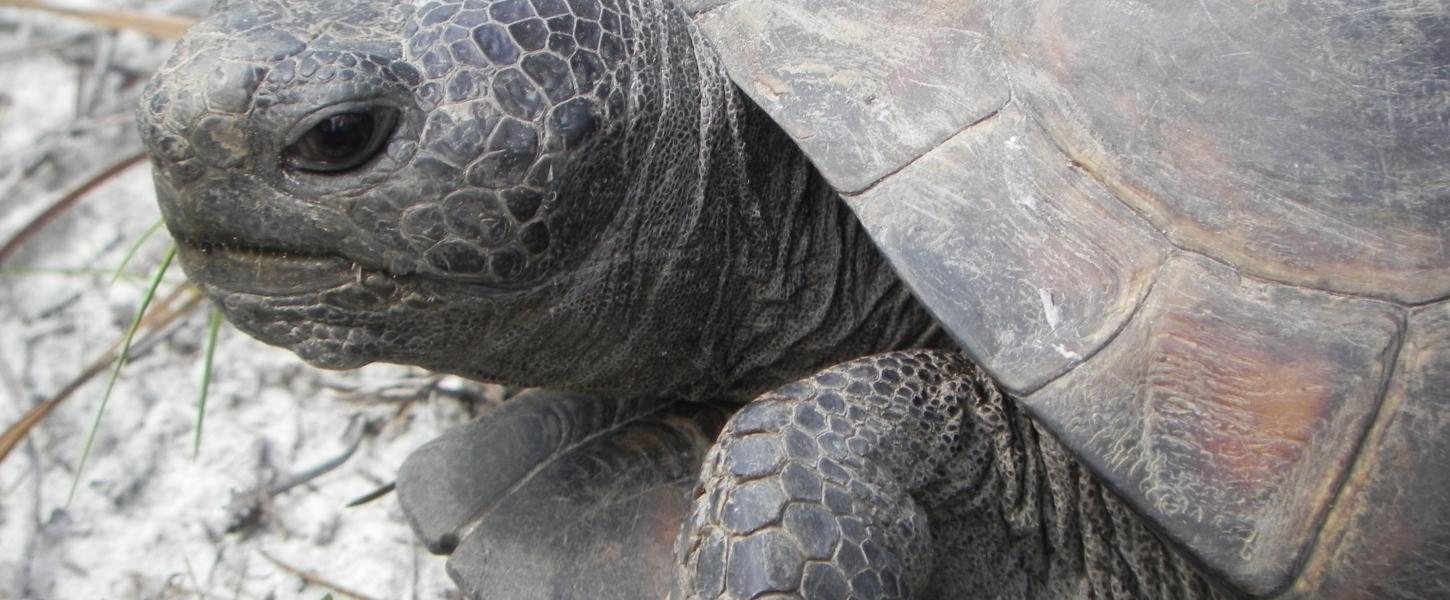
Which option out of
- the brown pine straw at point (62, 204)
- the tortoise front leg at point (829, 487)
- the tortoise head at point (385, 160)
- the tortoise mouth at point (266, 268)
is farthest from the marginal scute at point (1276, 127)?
the brown pine straw at point (62, 204)

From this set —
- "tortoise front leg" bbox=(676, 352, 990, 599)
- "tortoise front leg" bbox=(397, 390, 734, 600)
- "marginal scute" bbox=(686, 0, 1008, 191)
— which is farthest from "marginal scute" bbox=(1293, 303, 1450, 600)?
"tortoise front leg" bbox=(397, 390, 734, 600)

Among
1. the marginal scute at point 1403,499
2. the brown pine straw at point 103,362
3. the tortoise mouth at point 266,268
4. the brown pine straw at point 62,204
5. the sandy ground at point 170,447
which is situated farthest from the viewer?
the brown pine straw at point 62,204

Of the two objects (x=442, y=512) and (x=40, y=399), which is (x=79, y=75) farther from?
(x=442, y=512)

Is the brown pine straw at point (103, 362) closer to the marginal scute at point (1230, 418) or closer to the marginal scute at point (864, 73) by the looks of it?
the marginal scute at point (864, 73)

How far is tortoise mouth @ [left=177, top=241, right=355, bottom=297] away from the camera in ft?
6.75

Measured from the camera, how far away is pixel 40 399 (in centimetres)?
353

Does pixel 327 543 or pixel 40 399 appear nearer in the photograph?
pixel 327 543

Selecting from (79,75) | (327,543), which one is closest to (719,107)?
(327,543)

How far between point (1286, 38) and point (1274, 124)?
0.14 m

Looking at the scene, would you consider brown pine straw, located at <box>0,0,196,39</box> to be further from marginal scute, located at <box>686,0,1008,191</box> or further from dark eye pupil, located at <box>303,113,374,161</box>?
marginal scute, located at <box>686,0,1008,191</box>

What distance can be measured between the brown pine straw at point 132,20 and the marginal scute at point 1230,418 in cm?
349

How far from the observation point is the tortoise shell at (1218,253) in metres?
1.74

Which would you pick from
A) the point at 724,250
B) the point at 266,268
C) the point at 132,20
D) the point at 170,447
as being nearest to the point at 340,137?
the point at 266,268

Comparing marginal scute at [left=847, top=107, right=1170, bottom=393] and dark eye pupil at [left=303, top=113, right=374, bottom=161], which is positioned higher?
dark eye pupil at [left=303, top=113, right=374, bottom=161]
